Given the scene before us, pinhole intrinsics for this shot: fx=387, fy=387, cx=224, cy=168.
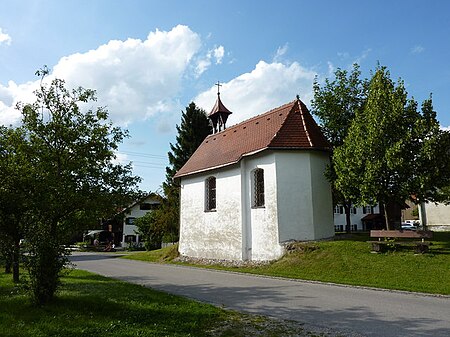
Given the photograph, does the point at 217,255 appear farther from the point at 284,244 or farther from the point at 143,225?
the point at 143,225

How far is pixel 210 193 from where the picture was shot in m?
25.5

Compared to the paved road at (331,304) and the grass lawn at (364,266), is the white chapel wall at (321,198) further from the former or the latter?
the paved road at (331,304)

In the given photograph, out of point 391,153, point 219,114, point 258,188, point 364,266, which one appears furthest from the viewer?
point 219,114

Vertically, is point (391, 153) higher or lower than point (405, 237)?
higher

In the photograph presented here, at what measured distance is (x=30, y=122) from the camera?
11.9m

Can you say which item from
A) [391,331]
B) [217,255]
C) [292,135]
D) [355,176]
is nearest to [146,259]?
[217,255]

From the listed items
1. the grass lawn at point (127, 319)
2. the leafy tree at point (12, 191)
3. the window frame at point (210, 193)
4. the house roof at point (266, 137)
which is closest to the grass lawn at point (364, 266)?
the house roof at point (266, 137)

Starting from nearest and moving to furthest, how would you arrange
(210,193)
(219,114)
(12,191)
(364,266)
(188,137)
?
(12,191) < (364,266) < (210,193) < (219,114) < (188,137)

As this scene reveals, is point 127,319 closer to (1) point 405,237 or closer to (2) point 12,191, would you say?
(2) point 12,191

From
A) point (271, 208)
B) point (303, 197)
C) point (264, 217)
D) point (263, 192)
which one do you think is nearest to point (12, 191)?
point (271, 208)

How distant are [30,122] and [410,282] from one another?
43.6 feet

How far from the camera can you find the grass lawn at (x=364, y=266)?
13070mm

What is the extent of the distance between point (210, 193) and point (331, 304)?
52.7 ft

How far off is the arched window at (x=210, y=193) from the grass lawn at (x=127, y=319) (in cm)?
1427
